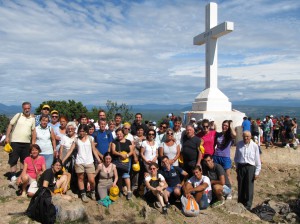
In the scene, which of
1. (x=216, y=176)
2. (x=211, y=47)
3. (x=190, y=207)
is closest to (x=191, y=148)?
(x=216, y=176)

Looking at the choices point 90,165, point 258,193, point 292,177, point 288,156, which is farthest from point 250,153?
point 288,156

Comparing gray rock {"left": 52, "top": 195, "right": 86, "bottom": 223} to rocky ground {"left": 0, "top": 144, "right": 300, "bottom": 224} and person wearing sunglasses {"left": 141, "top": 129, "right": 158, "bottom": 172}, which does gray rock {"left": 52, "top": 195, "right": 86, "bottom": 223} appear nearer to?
rocky ground {"left": 0, "top": 144, "right": 300, "bottom": 224}

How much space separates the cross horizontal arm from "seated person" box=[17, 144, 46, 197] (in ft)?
34.5

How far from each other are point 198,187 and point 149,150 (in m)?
1.32

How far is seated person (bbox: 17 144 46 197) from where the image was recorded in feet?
21.4

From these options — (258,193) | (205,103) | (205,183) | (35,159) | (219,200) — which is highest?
(205,103)

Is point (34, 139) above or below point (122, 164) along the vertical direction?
above

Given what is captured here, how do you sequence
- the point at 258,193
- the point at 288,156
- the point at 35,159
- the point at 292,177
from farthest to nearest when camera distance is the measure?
1. the point at 288,156
2. the point at 292,177
3. the point at 258,193
4. the point at 35,159

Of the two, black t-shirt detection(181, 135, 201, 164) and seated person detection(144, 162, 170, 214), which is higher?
black t-shirt detection(181, 135, 201, 164)

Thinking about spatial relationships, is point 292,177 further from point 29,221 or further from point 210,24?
point 29,221

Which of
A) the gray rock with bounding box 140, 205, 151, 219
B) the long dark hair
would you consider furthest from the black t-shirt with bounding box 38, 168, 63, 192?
the long dark hair

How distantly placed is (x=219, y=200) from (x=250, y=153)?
129 cm

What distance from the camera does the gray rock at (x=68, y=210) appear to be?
587cm

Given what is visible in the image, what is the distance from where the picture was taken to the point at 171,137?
7047mm
